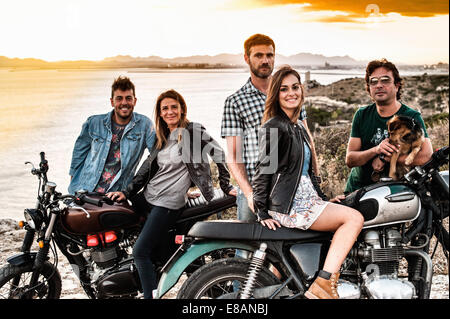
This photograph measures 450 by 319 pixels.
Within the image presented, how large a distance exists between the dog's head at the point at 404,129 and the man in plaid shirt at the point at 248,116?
710mm

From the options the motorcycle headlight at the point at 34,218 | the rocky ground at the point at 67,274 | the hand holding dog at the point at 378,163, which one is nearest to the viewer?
the motorcycle headlight at the point at 34,218

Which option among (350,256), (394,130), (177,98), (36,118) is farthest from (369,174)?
(36,118)

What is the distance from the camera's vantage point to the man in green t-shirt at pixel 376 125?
3.92 meters

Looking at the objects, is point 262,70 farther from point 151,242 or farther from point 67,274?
point 67,274

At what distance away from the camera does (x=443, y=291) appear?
451cm

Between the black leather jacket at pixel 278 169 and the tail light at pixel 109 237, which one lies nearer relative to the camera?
the black leather jacket at pixel 278 169

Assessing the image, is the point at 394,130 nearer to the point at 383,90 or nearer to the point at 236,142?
the point at 383,90

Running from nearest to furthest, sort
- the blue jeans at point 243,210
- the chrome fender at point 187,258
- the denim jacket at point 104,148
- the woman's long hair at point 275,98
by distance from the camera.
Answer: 1. the chrome fender at point 187,258
2. the woman's long hair at point 275,98
3. the blue jeans at point 243,210
4. the denim jacket at point 104,148

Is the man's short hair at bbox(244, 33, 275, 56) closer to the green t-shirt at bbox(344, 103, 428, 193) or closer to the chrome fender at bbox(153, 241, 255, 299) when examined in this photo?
the green t-shirt at bbox(344, 103, 428, 193)

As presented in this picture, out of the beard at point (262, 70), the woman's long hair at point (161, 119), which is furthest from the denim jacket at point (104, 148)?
the beard at point (262, 70)

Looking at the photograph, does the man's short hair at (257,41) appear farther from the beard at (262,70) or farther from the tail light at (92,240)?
the tail light at (92,240)

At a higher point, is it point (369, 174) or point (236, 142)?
point (236, 142)
